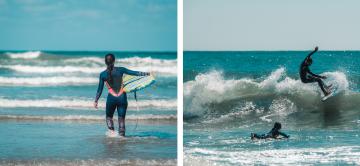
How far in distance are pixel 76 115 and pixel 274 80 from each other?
2467 millimetres

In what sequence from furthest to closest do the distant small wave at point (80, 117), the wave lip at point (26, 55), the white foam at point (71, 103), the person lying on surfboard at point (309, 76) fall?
the wave lip at point (26, 55) → the white foam at point (71, 103) → the distant small wave at point (80, 117) → the person lying on surfboard at point (309, 76)

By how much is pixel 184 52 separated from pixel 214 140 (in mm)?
874

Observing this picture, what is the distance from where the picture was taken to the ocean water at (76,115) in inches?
209

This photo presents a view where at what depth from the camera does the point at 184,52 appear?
5230 millimetres

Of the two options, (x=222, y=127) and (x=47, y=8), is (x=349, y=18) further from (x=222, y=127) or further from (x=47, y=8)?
(x=47, y=8)

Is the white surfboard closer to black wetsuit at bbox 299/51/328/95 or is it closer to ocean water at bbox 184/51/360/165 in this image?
ocean water at bbox 184/51/360/165

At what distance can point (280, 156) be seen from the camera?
16.5 feet

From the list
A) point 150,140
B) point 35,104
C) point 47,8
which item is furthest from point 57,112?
point 47,8

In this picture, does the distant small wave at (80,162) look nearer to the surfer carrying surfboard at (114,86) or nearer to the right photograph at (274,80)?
the right photograph at (274,80)

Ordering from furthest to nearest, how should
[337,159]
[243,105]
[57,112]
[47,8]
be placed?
[47,8] < [57,112] < [243,105] < [337,159]

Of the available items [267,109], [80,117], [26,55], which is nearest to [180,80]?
[267,109]

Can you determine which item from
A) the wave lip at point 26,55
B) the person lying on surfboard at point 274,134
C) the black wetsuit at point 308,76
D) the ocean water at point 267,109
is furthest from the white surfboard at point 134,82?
the wave lip at point 26,55

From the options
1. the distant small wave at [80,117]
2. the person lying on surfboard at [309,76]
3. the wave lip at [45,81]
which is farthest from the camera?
the wave lip at [45,81]

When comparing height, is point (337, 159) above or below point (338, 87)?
below
